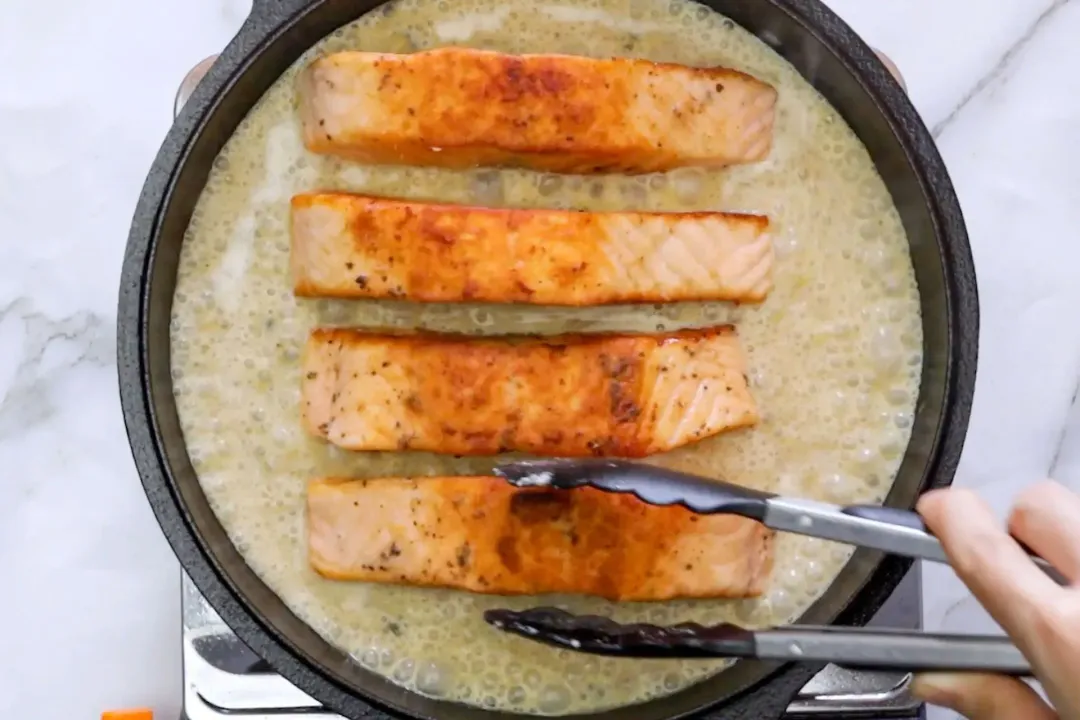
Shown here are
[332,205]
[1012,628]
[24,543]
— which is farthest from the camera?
[24,543]

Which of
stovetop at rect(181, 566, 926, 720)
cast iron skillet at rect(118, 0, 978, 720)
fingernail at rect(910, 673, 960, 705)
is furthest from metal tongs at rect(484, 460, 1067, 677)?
stovetop at rect(181, 566, 926, 720)

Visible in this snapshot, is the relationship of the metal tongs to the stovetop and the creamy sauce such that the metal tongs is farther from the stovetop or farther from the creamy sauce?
the stovetop

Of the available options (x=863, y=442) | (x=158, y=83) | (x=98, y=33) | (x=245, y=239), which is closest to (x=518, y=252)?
(x=245, y=239)

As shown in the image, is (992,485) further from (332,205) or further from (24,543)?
(24,543)

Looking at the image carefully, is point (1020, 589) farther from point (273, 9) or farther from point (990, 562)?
point (273, 9)

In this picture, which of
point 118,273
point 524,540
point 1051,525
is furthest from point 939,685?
point 118,273

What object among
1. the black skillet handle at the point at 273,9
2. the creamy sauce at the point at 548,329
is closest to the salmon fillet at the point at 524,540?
the creamy sauce at the point at 548,329

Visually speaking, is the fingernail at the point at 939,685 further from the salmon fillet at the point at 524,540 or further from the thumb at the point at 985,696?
the salmon fillet at the point at 524,540
